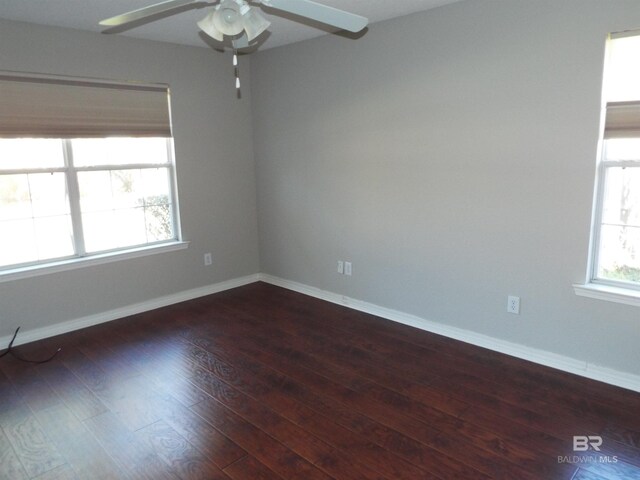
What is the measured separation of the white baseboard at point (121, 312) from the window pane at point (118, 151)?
1.28 m

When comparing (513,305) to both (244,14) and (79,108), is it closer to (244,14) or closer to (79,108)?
(244,14)

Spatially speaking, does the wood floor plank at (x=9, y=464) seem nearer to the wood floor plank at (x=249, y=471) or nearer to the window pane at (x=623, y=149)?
the wood floor plank at (x=249, y=471)

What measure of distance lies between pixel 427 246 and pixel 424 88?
1188 mm

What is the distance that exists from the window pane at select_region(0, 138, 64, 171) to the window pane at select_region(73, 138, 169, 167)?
0.14 m

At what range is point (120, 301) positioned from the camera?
409cm

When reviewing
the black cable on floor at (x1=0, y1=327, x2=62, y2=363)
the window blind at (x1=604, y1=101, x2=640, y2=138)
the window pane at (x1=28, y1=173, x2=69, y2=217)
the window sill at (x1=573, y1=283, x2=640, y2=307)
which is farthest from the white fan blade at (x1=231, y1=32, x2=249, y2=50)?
the black cable on floor at (x1=0, y1=327, x2=62, y2=363)

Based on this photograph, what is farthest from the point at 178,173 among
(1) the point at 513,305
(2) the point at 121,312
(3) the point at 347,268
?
(1) the point at 513,305

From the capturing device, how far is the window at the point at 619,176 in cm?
258

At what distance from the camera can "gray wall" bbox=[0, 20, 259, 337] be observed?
3.51m

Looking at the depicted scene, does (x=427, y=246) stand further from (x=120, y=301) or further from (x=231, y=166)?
(x=120, y=301)

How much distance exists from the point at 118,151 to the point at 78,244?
860mm

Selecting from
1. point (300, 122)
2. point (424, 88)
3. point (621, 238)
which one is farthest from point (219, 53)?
point (621, 238)

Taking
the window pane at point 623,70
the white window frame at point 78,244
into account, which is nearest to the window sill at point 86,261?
the white window frame at point 78,244

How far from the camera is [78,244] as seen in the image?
385 centimetres
